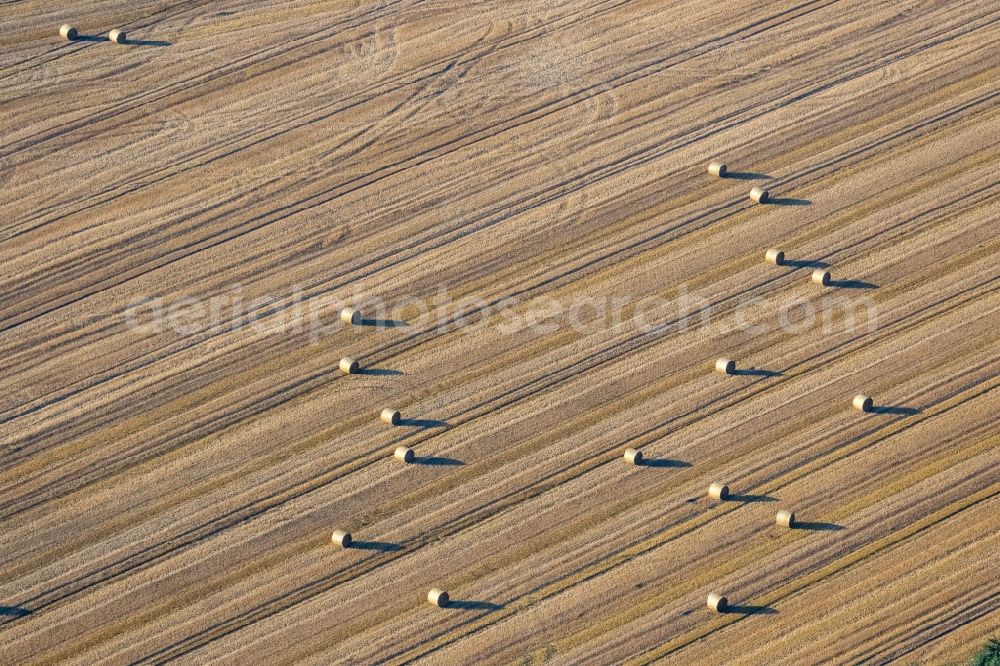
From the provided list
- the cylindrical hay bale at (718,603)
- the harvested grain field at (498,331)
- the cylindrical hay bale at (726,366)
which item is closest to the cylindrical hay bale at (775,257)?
the harvested grain field at (498,331)

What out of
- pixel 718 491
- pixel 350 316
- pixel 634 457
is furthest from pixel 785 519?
pixel 350 316

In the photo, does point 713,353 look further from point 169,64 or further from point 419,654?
point 169,64

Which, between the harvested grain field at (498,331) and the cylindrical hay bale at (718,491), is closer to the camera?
the harvested grain field at (498,331)

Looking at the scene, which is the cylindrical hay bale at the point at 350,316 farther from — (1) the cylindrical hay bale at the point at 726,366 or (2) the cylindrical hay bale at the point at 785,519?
(2) the cylindrical hay bale at the point at 785,519

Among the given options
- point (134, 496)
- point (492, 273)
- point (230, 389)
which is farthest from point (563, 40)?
point (134, 496)

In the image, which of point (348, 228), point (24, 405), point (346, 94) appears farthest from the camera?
point (346, 94)

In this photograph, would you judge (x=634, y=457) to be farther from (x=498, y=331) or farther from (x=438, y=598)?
(x=438, y=598)
